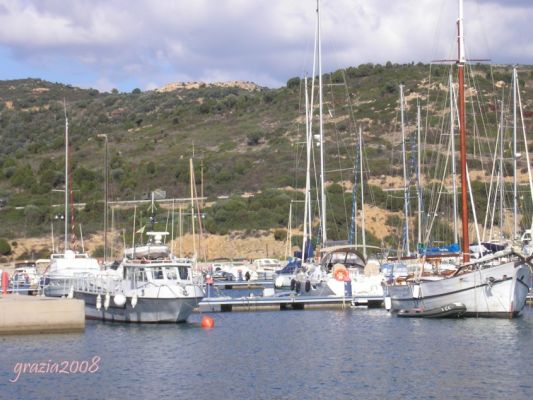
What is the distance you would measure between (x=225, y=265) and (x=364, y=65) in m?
83.5

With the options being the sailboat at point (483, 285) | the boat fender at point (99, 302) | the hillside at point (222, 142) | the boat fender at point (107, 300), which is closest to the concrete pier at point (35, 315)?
the boat fender at point (107, 300)

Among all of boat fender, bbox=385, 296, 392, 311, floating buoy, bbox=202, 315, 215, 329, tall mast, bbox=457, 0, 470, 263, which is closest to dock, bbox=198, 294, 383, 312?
boat fender, bbox=385, 296, 392, 311

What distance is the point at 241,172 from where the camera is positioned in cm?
11719

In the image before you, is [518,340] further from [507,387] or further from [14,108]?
[14,108]

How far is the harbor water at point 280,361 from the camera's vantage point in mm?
28516

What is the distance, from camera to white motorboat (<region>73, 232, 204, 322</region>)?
42.8 metres

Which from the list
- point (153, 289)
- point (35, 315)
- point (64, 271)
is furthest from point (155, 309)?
point (64, 271)

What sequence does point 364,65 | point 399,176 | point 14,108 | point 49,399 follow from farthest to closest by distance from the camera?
point 14,108 → point 364,65 → point 399,176 → point 49,399

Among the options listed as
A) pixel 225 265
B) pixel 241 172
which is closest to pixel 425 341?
pixel 225 265

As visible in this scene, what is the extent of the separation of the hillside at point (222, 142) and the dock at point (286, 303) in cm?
2510

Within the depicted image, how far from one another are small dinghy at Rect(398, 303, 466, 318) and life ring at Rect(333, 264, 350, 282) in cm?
694

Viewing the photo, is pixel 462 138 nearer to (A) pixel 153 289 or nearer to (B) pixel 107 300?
(A) pixel 153 289

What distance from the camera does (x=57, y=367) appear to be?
105 ft

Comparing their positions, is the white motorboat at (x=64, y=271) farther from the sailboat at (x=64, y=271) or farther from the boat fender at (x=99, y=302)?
the boat fender at (x=99, y=302)
